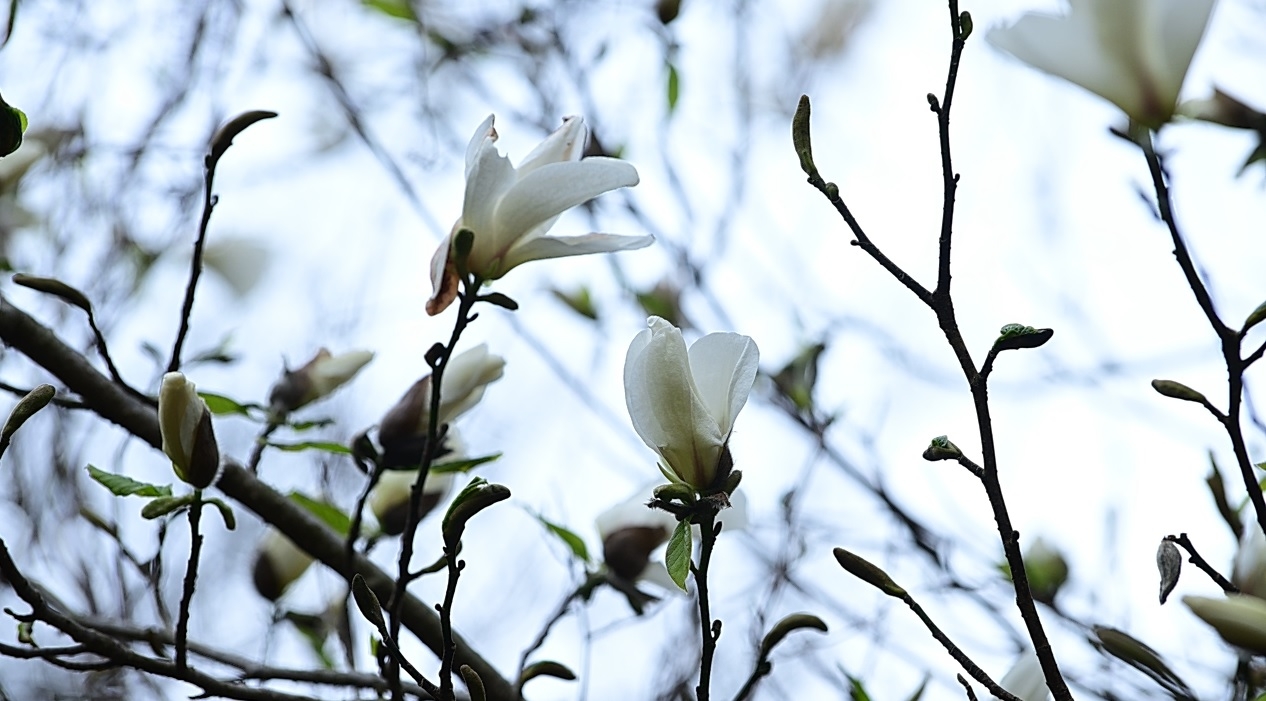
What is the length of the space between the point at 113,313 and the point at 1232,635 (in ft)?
5.54

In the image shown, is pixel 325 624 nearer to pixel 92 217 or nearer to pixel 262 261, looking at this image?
pixel 262 261

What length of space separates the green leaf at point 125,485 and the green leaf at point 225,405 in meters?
0.14

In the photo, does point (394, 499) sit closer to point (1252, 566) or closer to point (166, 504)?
point (166, 504)

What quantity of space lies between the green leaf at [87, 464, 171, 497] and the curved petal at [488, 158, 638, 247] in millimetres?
259

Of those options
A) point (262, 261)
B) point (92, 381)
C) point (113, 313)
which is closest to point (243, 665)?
point (92, 381)

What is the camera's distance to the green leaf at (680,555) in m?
0.55

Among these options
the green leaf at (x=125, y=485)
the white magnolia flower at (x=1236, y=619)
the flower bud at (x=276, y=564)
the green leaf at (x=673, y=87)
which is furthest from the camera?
the green leaf at (x=673, y=87)

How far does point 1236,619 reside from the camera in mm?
467

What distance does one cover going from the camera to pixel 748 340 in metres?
0.57

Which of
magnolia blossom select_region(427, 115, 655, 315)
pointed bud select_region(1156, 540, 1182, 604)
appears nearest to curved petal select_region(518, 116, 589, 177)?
magnolia blossom select_region(427, 115, 655, 315)

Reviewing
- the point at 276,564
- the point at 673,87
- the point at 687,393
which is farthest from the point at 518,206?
the point at 673,87

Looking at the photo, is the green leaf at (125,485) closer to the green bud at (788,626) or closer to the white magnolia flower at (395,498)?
the white magnolia flower at (395,498)

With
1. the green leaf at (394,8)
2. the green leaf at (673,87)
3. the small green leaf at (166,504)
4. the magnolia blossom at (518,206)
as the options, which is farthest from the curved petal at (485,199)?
the green leaf at (394,8)

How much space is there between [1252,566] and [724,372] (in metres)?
0.35
